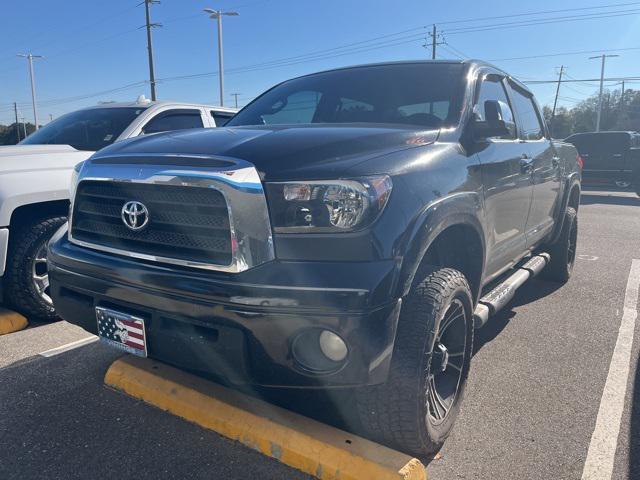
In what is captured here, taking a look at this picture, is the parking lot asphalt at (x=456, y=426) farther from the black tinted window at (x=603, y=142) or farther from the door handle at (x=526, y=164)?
the black tinted window at (x=603, y=142)

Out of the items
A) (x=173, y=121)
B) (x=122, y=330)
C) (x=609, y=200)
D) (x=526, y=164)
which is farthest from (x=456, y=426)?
(x=609, y=200)

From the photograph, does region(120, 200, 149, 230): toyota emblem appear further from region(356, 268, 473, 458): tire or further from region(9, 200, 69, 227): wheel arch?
region(9, 200, 69, 227): wheel arch

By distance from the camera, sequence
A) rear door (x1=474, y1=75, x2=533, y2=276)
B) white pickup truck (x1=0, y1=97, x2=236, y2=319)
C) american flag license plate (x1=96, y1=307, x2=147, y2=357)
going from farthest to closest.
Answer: white pickup truck (x1=0, y1=97, x2=236, y2=319)
rear door (x1=474, y1=75, x2=533, y2=276)
american flag license plate (x1=96, y1=307, x2=147, y2=357)

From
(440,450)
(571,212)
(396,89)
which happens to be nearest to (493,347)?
(440,450)

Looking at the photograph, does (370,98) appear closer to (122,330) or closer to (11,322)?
(122,330)

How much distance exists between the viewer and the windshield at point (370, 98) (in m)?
3.15

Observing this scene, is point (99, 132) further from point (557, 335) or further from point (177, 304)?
point (557, 335)

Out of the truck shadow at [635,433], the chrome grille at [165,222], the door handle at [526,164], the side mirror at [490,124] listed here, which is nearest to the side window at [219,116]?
the door handle at [526,164]

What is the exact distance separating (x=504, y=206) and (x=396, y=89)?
3.26ft

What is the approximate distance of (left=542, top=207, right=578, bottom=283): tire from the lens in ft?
17.8

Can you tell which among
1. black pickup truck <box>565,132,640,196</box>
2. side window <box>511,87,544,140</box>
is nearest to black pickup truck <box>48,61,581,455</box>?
side window <box>511,87,544,140</box>

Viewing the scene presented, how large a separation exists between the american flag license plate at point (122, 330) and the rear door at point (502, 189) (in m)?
1.91

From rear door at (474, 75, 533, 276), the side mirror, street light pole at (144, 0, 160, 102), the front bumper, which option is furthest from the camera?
street light pole at (144, 0, 160, 102)

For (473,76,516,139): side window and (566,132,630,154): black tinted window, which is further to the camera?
(566,132,630,154): black tinted window
